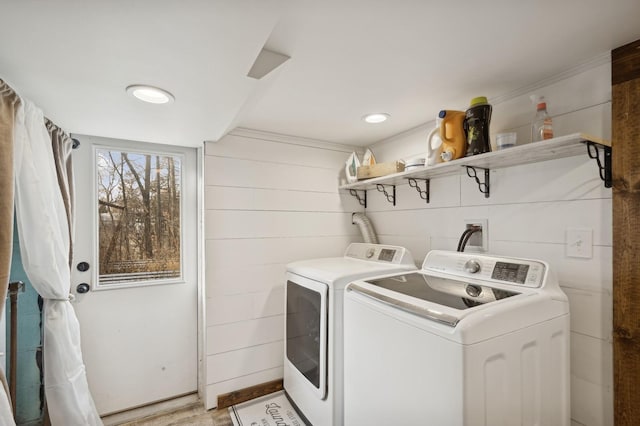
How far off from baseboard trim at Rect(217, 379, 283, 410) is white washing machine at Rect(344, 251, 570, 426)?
3.23 feet

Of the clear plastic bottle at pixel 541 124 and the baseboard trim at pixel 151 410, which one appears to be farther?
the baseboard trim at pixel 151 410

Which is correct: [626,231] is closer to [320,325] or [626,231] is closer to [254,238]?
[320,325]

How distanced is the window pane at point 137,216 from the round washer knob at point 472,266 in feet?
6.56

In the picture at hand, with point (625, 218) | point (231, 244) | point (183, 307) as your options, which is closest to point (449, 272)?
point (625, 218)

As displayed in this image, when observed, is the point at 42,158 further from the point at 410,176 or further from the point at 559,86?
the point at 559,86

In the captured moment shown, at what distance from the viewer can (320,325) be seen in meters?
1.68

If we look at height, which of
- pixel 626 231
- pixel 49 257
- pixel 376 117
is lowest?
pixel 49 257

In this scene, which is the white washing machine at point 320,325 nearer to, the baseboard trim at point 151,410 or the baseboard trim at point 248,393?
the baseboard trim at point 248,393

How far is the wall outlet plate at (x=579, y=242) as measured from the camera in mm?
1269

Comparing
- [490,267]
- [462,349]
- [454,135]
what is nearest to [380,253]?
[490,267]

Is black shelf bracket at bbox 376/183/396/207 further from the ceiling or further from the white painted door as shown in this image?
the white painted door

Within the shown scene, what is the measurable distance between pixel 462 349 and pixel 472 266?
2.23ft

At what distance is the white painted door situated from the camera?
6.46 ft

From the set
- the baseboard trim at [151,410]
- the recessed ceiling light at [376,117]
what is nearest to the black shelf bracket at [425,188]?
the recessed ceiling light at [376,117]
